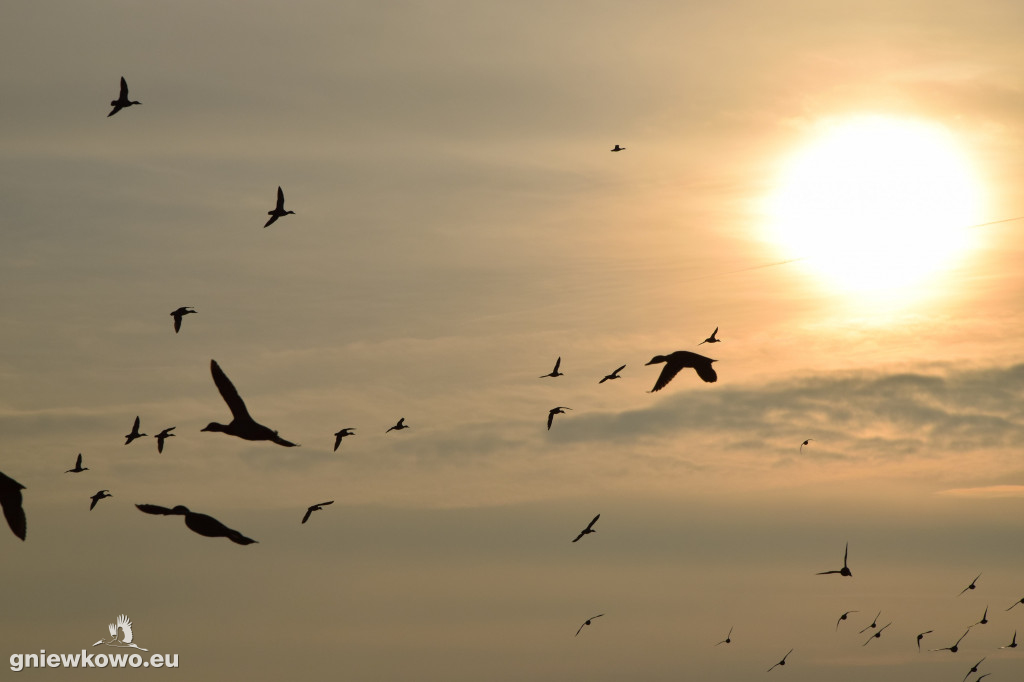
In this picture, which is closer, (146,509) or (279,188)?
(146,509)

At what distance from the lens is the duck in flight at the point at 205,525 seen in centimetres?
2820

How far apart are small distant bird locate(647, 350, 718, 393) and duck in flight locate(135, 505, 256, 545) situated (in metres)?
25.8

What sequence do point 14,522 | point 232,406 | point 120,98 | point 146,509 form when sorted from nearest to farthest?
point 14,522 < point 146,509 < point 232,406 < point 120,98

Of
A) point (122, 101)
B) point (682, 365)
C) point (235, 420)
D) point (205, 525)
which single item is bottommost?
point (205, 525)

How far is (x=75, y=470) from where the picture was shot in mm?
98500

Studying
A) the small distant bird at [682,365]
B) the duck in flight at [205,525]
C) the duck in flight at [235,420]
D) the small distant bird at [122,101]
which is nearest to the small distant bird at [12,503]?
the duck in flight at [205,525]

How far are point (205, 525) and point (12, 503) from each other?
200 inches

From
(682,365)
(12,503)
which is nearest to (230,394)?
(12,503)

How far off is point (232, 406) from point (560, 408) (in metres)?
57.6

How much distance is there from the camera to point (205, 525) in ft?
97.0

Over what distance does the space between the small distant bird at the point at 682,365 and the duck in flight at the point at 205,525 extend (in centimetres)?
2577

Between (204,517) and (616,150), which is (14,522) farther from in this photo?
(616,150)

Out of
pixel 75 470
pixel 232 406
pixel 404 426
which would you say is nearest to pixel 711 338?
pixel 404 426

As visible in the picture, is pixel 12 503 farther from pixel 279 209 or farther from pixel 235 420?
pixel 279 209
